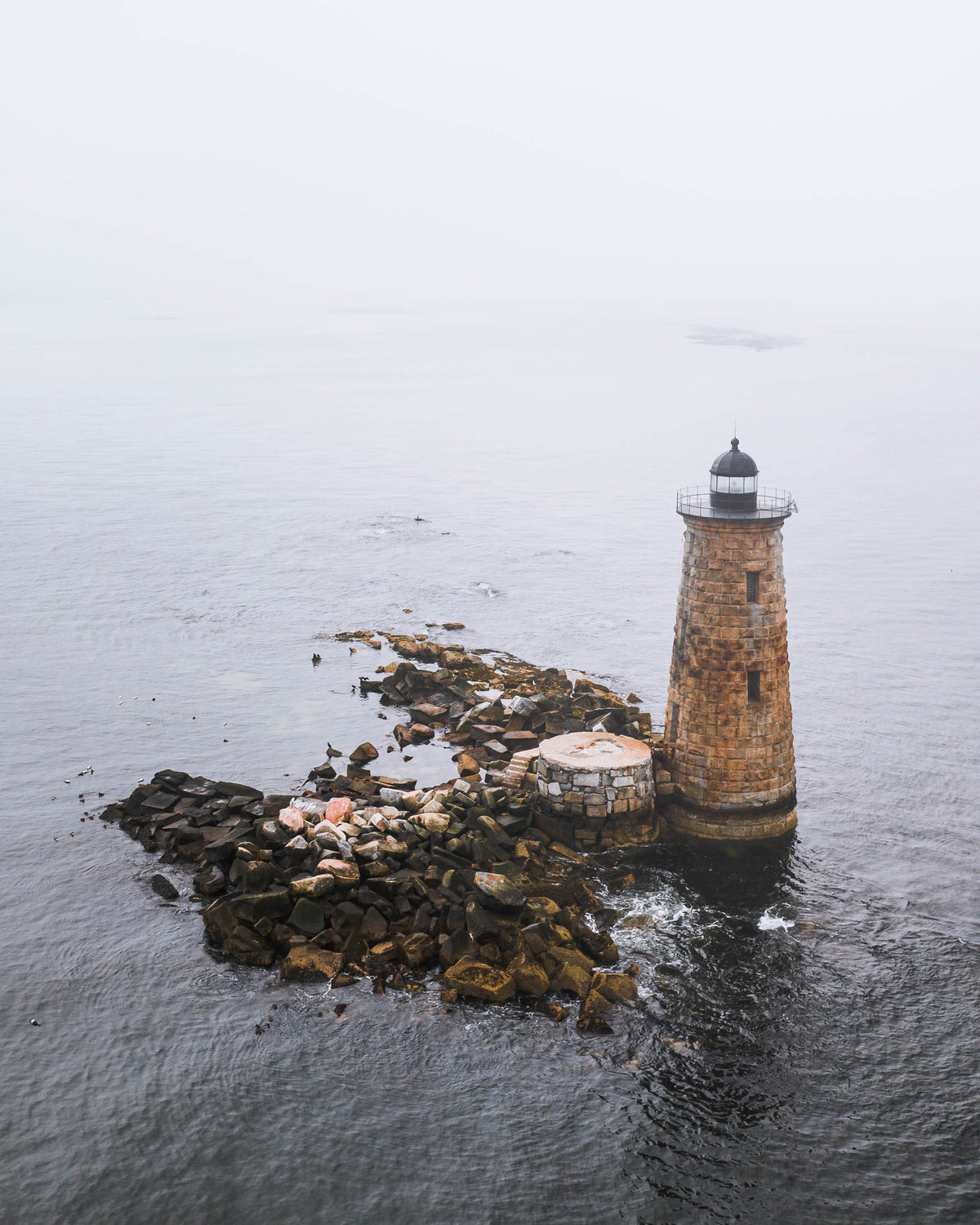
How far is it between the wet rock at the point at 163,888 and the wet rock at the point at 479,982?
32.0ft

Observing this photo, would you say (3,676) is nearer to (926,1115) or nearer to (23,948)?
(23,948)

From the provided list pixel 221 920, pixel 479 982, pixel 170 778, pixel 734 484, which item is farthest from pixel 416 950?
pixel 734 484

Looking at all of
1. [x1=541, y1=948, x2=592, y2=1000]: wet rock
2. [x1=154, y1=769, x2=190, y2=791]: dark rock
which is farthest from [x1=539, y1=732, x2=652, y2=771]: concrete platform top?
[x1=154, y1=769, x2=190, y2=791]: dark rock

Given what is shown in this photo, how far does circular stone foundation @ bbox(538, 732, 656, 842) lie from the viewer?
36.6m

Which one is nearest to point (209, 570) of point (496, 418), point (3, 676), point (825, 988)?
point (3, 676)

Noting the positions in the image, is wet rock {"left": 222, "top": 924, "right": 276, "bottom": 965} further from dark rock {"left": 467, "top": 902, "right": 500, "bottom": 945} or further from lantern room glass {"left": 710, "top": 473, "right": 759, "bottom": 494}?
lantern room glass {"left": 710, "top": 473, "right": 759, "bottom": 494}

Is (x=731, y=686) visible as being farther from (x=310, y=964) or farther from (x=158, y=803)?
(x=158, y=803)

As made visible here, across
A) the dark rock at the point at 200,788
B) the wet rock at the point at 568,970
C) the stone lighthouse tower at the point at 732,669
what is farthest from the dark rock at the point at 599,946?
the dark rock at the point at 200,788

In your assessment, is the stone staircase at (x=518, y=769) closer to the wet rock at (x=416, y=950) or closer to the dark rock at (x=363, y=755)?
the dark rock at (x=363, y=755)

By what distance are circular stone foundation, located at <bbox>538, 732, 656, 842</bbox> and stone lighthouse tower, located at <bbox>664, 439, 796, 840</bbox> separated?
4.82ft

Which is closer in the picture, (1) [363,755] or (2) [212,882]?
(2) [212,882]

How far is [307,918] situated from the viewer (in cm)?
3069

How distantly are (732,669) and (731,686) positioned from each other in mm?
582

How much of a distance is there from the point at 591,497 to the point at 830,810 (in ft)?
256
